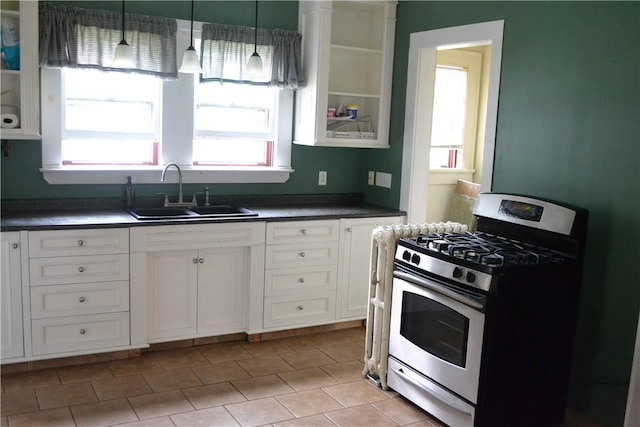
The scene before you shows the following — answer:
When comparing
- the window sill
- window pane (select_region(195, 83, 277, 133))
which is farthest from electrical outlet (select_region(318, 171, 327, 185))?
window pane (select_region(195, 83, 277, 133))

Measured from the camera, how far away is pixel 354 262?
4547 millimetres

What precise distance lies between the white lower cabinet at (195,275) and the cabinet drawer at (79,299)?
0.43ft

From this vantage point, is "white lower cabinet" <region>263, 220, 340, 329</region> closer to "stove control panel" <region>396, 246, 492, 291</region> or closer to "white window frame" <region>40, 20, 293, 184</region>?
"white window frame" <region>40, 20, 293, 184</region>

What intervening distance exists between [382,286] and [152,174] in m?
1.76

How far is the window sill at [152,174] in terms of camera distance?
4098mm

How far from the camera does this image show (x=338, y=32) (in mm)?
4742

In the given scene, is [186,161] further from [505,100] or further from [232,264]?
[505,100]

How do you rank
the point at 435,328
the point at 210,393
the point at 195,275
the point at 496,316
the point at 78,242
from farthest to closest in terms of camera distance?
the point at 195,275 < the point at 78,242 < the point at 210,393 < the point at 435,328 < the point at 496,316

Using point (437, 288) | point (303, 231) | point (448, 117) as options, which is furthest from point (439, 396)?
point (448, 117)

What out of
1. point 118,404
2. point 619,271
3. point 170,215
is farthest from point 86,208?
point 619,271

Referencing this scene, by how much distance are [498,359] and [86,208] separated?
2711 millimetres

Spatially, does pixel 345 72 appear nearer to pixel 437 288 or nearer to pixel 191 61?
→ pixel 191 61

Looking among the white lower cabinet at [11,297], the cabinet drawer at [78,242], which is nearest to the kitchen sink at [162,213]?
the cabinet drawer at [78,242]

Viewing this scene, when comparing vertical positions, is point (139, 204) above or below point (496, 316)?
above
